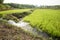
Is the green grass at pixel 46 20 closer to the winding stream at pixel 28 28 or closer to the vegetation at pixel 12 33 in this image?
the winding stream at pixel 28 28

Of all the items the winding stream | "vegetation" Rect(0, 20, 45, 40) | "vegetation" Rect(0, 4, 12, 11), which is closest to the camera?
"vegetation" Rect(0, 20, 45, 40)

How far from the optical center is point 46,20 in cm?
340

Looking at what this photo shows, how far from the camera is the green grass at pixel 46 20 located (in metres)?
3.31

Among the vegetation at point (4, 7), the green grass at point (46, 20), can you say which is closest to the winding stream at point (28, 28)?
the green grass at point (46, 20)

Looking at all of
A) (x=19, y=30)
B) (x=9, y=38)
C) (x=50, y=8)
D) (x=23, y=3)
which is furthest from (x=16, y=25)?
(x=50, y=8)

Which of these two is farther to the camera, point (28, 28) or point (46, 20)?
point (46, 20)

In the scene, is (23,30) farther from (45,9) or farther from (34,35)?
(45,9)

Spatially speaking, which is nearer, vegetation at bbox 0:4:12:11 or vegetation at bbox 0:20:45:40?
vegetation at bbox 0:20:45:40

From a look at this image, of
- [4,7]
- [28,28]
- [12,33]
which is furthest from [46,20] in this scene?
[4,7]

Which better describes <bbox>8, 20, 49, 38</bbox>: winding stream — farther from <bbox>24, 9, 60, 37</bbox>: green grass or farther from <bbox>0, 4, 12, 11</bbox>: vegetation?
<bbox>0, 4, 12, 11</bbox>: vegetation

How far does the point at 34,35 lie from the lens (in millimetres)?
3184

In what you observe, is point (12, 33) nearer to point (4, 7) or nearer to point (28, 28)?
point (28, 28)

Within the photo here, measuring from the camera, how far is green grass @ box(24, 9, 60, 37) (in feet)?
10.9

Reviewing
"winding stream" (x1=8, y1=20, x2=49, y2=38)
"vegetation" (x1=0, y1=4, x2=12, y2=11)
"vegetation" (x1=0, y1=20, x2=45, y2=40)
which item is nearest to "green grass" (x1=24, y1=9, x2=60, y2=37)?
"winding stream" (x1=8, y1=20, x2=49, y2=38)
